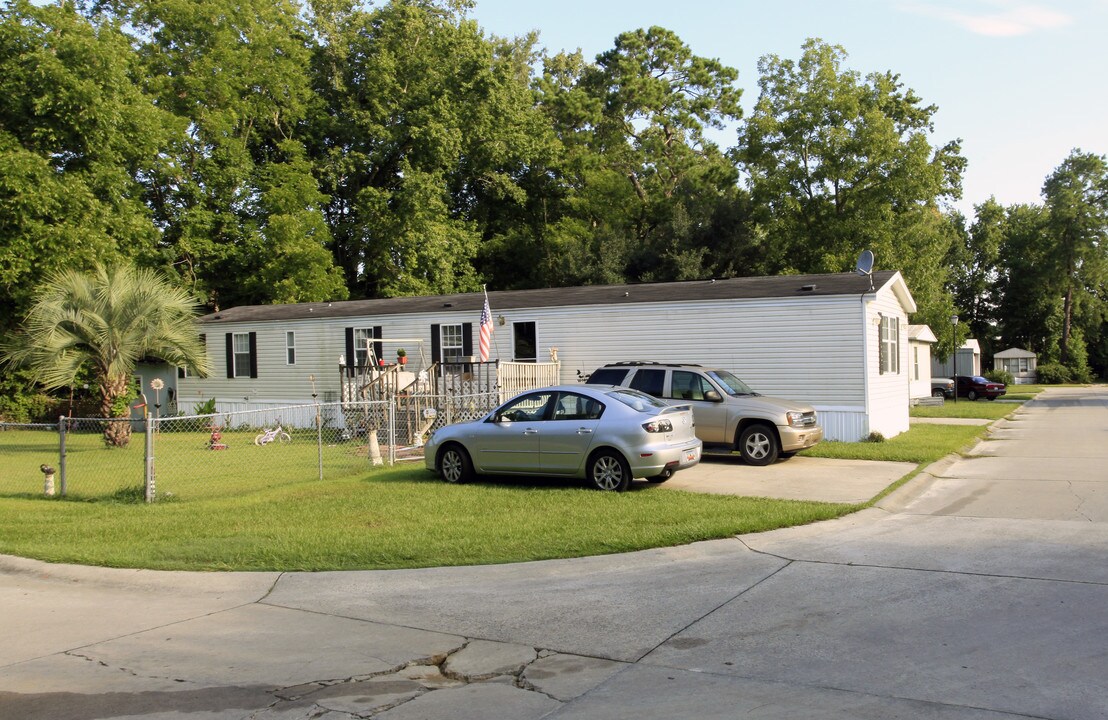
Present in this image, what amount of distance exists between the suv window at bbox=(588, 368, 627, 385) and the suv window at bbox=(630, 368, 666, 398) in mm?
250

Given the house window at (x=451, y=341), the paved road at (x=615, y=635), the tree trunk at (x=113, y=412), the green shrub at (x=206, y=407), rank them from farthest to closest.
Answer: the green shrub at (x=206, y=407) < the house window at (x=451, y=341) < the tree trunk at (x=113, y=412) < the paved road at (x=615, y=635)

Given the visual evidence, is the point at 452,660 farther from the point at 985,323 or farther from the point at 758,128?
the point at 985,323

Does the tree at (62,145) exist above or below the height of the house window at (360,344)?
above

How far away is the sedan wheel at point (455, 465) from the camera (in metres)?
12.9

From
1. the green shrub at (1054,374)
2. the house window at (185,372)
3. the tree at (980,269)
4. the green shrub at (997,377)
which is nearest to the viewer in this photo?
the house window at (185,372)

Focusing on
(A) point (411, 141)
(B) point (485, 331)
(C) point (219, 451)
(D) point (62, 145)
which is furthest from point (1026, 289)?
(C) point (219, 451)

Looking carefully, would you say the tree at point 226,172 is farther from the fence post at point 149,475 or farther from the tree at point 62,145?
the fence post at point 149,475

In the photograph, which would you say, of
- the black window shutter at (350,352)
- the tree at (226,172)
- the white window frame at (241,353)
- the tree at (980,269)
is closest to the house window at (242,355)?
the white window frame at (241,353)

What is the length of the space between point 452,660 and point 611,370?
10929 millimetres

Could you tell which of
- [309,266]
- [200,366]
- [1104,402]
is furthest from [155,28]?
[1104,402]

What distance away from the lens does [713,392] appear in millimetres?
15289

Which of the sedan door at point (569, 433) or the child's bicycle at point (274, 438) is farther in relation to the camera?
the child's bicycle at point (274, 438)

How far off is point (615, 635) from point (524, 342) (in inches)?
644

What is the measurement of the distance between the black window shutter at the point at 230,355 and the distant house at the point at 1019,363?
60.0 meters
